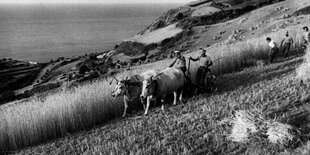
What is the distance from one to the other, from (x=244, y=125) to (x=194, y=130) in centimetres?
183

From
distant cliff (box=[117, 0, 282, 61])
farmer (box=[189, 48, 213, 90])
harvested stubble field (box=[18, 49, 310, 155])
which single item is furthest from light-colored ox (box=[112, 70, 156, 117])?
distant cliff (box=[117, 0, 282, 61])

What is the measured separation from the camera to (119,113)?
14461mm

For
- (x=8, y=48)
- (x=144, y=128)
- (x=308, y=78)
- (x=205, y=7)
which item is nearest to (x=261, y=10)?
(x=205, y=7)

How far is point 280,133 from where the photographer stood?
325 inches

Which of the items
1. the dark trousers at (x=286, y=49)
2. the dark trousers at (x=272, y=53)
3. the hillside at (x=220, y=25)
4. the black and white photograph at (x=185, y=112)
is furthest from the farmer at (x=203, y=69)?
the hillside at (x=220, y=25)

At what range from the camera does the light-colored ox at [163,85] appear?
12.9 metres

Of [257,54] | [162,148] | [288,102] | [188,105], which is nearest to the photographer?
[162,148]

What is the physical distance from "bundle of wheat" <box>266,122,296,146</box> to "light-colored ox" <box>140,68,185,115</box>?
5173 mm

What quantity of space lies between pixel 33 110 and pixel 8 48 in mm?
90234

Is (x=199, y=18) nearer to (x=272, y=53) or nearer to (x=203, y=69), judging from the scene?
(x=272, y=53)

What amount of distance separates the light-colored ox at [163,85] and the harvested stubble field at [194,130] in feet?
1.93

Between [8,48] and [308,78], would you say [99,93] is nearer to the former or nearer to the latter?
[308,78]

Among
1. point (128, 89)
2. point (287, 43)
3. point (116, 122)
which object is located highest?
point (287, 43)

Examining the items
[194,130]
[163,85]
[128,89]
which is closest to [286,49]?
[163,85]
